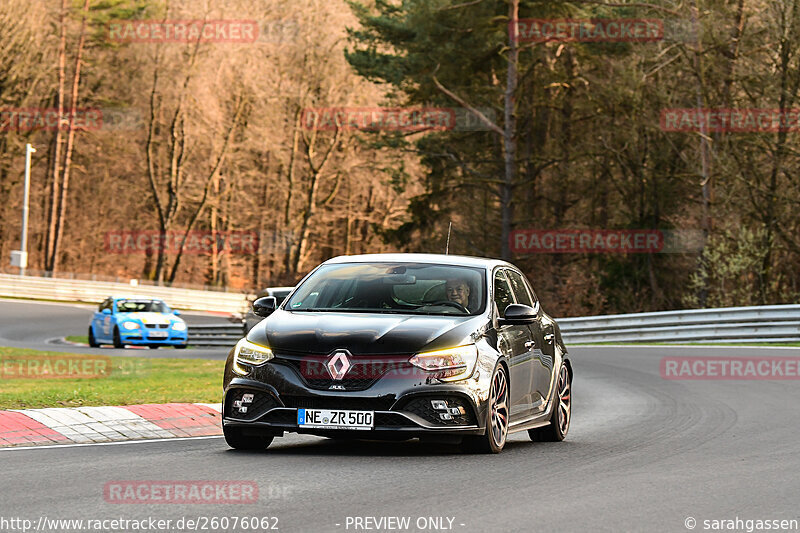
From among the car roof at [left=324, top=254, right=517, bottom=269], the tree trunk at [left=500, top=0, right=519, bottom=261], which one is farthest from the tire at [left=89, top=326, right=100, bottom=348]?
the car roof at [left=324, top=254, right=517, bottom=269]

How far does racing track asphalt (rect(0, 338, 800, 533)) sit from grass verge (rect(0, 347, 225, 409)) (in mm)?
2961

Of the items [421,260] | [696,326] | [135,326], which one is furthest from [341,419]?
[135,326]

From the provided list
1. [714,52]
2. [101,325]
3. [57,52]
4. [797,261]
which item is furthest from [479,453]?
[57,52]

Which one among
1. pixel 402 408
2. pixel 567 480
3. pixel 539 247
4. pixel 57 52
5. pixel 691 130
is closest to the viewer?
pixel 567 480

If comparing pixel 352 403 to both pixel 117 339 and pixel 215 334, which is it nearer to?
pixel 117 339

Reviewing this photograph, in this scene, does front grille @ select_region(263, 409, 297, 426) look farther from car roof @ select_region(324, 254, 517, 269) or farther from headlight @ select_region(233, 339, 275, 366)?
car roof @ select_region(324, 254, 517, 269)

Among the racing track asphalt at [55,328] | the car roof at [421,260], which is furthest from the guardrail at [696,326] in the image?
the car roof at [421,260]

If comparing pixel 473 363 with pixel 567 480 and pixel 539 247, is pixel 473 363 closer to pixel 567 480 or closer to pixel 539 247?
pixel 567 480

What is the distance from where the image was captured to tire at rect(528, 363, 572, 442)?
1177cm

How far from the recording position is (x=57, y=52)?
67.8 metres

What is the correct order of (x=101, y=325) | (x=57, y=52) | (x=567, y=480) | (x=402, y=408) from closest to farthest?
(x=567, y=480), (x=402, y=408), (x=101, y=325), (x=57, y=52)

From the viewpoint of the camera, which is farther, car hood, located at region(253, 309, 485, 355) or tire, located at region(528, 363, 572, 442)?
tire, located at region(528, 363, 572, 442)

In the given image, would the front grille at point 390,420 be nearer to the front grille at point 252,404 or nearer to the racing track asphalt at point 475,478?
the racing track asphalt at point 475,478

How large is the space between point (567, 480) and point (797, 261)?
30560 mm
